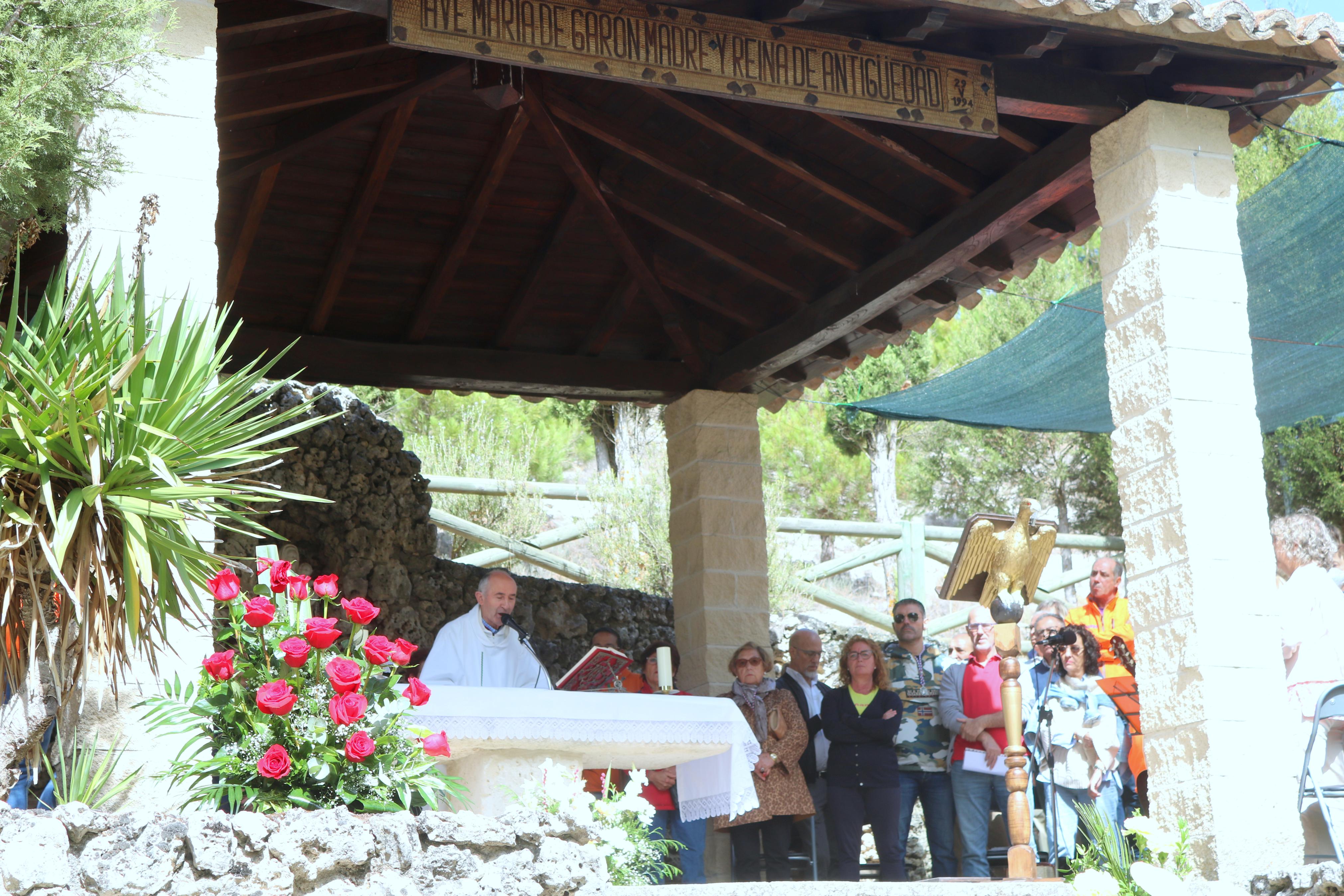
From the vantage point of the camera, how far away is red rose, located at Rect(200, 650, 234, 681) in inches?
135

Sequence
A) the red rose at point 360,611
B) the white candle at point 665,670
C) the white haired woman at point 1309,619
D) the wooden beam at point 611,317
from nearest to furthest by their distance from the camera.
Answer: the red rose at point 360,611, the white haired woman at point 1309,619, the white candle at point 665,670, the wooden beam at point 611,317

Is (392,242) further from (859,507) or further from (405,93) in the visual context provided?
(859,507)

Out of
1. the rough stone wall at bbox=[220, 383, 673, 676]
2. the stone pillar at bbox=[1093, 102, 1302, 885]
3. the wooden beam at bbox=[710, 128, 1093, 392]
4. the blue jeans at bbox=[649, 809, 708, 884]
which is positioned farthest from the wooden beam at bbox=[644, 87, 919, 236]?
the rough stone wall at bbox=[220, 383, 673, 676]

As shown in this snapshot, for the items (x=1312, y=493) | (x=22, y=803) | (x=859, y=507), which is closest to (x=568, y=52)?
(x=22, y=803)

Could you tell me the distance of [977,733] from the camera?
21.7 feet

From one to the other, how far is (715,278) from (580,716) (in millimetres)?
3958

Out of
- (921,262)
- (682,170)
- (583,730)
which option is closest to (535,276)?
(682,170)

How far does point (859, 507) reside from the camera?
952 inches

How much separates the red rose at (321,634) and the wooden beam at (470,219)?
3.87 metres

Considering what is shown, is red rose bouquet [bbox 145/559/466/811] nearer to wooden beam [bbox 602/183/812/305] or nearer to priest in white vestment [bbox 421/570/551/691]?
priest in white vestment [bbox 421/570/551/691]

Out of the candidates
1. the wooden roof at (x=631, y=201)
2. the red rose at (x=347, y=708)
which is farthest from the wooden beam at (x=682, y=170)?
the red rose at (x=347, y=708)

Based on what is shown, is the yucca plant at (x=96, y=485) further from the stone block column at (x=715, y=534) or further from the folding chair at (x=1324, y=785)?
the stone block column at (x=715, y=534)

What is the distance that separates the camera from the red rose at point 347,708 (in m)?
3.41

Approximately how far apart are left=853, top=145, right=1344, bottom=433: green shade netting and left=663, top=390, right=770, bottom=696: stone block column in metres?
0.86
